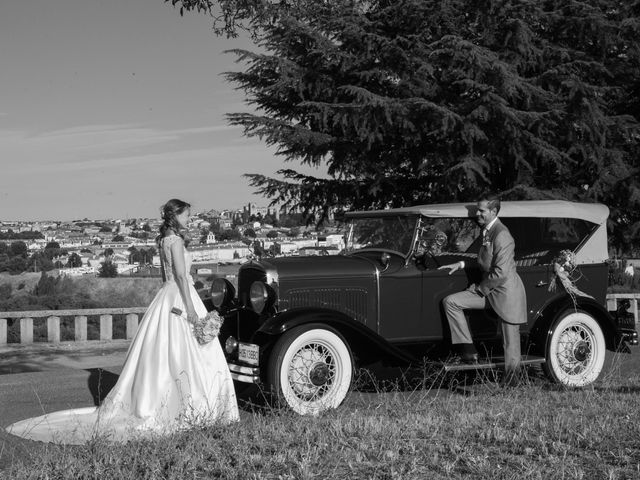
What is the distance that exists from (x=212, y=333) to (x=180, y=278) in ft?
1.76

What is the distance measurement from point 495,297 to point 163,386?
10.4 ft

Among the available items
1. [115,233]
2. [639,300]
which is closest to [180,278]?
[639,300]

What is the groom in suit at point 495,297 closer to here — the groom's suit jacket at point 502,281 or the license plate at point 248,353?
the groom's suit jacket at point 502,281

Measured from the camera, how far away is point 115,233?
2662cm

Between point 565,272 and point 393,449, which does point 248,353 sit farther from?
point 565,272

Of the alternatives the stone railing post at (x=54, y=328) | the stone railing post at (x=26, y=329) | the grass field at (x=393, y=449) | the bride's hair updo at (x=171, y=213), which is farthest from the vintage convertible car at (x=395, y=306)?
the stone railing post at (x=26, y=329)

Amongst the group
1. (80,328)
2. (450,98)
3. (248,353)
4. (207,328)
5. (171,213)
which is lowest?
(80,328)

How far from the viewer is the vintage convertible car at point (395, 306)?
256 inches

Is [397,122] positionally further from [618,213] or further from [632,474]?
[632,474]

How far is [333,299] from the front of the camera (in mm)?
7129

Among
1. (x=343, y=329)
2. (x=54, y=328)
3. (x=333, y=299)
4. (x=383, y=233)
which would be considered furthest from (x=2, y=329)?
(x=343, y=329)

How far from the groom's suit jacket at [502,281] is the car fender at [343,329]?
3.15 ft

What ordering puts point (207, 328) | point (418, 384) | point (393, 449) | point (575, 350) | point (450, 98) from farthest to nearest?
point (450, 98) → point (575, 350) → point (418, 384) → point (207, 328) → point (393, 449)

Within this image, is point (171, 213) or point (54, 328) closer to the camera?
point (171, 213)
